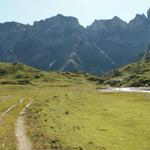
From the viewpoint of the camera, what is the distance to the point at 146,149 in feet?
144

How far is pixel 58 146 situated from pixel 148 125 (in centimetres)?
2429

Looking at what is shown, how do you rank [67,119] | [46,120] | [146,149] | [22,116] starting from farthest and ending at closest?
[22,116]
[67,119]
[46,120]
[146,149]

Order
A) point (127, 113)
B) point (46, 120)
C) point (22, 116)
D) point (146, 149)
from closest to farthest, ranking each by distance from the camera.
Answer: point (146, 149)
point (46, 120)
point (22, 116)
point (127, 113)

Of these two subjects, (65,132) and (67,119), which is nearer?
(65,132)

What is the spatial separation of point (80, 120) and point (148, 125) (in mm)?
10234

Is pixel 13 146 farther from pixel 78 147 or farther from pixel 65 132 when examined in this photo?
pixel 65 132

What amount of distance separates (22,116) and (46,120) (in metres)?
9.34

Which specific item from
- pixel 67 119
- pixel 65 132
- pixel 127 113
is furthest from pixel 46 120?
pixel 127 113

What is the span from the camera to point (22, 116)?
65.5 metres

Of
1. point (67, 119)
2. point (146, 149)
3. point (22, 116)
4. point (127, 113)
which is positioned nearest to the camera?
point (146, 149)

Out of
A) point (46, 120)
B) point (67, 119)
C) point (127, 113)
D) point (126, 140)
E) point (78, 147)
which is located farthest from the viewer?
point (127, 113)

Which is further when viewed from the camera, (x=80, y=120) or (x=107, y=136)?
(x=80, y=120)

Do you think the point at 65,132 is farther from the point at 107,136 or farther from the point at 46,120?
the point at 46,120

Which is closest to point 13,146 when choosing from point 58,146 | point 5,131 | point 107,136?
point 58,146
